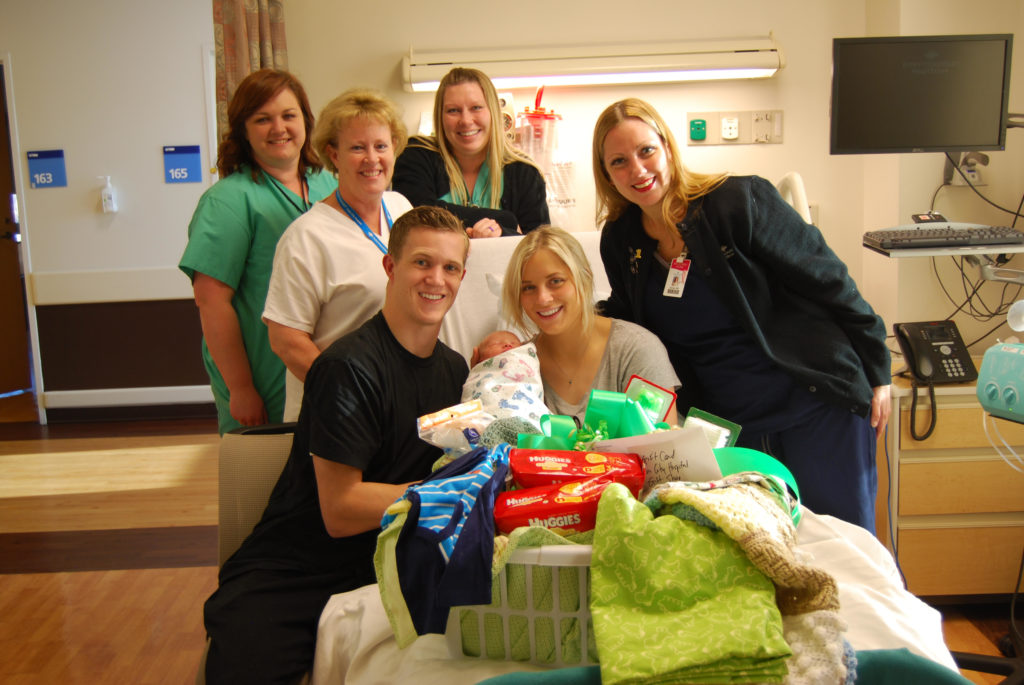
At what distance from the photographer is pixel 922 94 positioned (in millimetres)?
2676

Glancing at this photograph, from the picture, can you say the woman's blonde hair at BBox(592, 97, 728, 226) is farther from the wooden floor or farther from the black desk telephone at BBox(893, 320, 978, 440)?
the wooden floor

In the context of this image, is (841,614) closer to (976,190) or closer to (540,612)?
(540,612)

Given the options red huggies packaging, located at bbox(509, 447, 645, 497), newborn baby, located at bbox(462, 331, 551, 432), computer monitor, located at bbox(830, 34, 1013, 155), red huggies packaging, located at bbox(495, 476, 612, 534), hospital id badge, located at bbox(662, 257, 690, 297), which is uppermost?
computer monitor, located at bbox(830, 34, 1013, 155)

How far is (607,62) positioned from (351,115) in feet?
7.00

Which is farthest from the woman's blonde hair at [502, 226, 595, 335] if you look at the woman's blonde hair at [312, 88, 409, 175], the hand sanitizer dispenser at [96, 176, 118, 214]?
the hand sanitizer dispenser at [96, 176, 118, 214]

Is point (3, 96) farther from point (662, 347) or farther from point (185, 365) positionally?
point (662, 347)

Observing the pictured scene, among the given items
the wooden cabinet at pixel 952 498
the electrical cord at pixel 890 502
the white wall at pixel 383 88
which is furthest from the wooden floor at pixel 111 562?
the white wall at pixel 383 88

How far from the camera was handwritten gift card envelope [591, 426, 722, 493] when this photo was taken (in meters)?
1.07

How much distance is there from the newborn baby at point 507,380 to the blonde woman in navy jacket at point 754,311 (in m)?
0.40

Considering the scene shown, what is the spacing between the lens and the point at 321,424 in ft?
4.47

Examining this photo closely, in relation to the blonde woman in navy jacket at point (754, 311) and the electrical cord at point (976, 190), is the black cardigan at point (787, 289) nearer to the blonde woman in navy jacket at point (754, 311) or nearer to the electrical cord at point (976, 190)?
the blonde woman in navy jacket at point (754, 311)

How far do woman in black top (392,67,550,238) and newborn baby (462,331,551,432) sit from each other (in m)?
0.59

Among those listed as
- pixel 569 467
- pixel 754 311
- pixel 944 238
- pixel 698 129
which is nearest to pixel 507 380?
pixel 569 467

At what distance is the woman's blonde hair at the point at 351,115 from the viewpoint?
1.87 m
